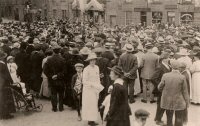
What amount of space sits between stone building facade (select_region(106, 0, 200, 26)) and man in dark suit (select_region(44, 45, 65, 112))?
2000 cm

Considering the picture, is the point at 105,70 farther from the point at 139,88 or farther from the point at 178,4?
the point at 178,4

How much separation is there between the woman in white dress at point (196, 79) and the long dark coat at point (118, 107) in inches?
171

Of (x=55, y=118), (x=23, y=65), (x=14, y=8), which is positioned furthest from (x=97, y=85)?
(x=14, y=8)

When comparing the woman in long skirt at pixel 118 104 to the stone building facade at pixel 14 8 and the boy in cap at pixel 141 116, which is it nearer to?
the boy in cap at pixel 141 116

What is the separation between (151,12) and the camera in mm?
31953

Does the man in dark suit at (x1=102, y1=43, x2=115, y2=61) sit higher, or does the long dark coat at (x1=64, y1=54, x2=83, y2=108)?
the man in dark suit at (x1=102, y1=43, x2=115, y2=61)

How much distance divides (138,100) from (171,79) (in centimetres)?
384

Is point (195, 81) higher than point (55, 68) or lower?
lower

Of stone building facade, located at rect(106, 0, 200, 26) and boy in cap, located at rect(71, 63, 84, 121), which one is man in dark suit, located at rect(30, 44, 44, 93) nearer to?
boy in cap, located at rect(71, 63, 84, 121)

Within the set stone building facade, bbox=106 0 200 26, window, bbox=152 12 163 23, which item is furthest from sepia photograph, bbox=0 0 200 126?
window, bbox=152 12 163 23

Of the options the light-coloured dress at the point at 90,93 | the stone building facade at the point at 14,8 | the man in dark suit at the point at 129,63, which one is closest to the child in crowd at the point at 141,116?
the light-coloured dress at the point at 90,93

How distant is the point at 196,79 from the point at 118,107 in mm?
4569

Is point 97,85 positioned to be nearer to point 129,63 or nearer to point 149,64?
point 129,63

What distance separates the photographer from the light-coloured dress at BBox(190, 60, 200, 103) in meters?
11.4
